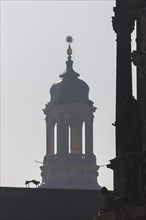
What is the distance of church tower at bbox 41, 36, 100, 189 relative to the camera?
5723 inches

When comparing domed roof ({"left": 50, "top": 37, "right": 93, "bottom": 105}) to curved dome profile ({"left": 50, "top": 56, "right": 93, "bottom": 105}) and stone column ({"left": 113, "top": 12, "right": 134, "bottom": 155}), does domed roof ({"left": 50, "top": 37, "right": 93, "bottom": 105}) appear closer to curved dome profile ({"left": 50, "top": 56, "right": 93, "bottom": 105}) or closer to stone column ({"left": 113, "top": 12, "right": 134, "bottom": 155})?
curved dome profile ({"left": 50, "top": 56, "right": 93, "bottom": 105})

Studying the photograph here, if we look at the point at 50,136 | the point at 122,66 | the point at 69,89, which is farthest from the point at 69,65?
the point at 122,66

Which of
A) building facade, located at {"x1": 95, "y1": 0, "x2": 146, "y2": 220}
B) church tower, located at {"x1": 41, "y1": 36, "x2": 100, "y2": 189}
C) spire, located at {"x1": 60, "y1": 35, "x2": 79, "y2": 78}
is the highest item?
spire, located at {"x1": 60, "y1": 35, "x2": 79, "y2": 78}

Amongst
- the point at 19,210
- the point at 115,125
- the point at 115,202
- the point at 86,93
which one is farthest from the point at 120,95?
the point at 86,93

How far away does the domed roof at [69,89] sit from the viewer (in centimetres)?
15025

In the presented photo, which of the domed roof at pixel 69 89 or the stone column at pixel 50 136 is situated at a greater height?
the domed roof at pixel 69 89

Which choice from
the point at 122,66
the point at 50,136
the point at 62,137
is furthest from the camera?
the point at 50,136

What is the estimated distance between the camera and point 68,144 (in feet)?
493

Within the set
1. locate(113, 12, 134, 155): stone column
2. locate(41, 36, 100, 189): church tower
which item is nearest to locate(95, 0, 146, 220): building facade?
locate(113, 12, 134, 155): stone column

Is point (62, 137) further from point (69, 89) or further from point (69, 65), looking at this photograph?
point (69, 65)

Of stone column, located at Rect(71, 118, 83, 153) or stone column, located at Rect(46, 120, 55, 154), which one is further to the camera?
stone column, located at Rect(46, 120, 55, 154)

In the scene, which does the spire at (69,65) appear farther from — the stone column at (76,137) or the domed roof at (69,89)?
the stone column at (76,137)

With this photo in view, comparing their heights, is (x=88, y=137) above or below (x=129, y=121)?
above

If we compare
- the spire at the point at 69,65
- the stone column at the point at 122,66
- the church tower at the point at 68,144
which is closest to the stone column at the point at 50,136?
the church tower at the point at 68,144
